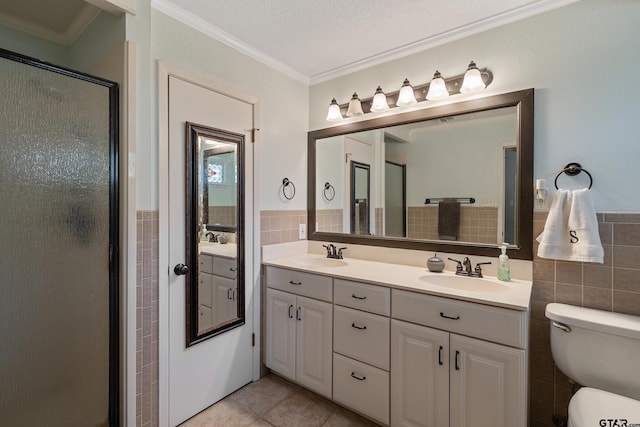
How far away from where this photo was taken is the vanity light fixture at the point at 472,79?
1771mm

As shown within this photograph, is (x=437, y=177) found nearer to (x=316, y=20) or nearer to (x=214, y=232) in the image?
(x=316, y=20)

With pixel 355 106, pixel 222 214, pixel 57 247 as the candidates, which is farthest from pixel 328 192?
pixel 57 247

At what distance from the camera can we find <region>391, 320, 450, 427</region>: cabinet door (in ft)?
4.89

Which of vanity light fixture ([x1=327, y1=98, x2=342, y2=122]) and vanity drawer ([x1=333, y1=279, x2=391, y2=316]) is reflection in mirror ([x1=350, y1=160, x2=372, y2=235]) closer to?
Result: vanity light fixture ([x1=327, y1=98, x2=342, y2=122])

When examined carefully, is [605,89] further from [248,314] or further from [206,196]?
[248,314]

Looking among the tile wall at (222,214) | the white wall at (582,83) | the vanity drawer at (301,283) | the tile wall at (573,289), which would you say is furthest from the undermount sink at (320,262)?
the white wall at (582,83)

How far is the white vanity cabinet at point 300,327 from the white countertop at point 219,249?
0.32 metres

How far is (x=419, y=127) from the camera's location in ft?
6.96

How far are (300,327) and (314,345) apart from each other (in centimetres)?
15

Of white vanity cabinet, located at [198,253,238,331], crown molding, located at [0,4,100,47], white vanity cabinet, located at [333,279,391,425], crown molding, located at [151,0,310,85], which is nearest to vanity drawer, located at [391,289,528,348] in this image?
white vanity cabinet, located at [333,279,391,425]

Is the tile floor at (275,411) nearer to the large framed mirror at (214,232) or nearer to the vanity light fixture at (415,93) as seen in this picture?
the large framed mirror at (214,232)

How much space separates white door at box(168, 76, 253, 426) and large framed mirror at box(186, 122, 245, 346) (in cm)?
4

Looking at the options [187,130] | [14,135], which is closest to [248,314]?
[187,130]

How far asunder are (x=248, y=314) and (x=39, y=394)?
1.12 m
